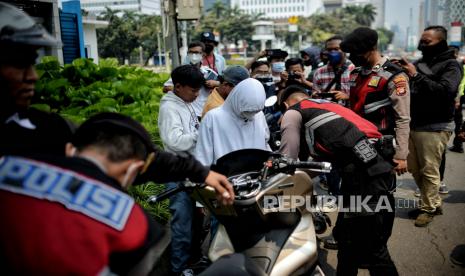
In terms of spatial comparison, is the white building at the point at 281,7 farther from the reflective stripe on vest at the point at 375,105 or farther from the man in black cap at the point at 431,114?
the reflective stripe on vest at the point at 375,105

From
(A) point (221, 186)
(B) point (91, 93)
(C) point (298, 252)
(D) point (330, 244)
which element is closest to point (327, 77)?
(D) point (330, 244)

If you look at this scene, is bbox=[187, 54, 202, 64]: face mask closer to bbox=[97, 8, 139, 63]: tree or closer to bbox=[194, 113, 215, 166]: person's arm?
bbox=[194, 113, 215, 166]: person's arm

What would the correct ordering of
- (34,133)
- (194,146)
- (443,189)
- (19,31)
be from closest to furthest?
(19,31) → (34,133) → (194,146) → (443,189)

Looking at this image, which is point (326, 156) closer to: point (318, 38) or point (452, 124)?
point (452, 124)

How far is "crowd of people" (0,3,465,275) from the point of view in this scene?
1001 mm

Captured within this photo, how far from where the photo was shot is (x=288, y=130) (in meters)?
2.72

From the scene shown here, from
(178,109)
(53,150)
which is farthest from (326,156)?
(53,150)

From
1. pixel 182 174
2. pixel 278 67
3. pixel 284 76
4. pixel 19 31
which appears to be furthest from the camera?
pixel 278 67

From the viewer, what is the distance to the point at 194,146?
3.11m

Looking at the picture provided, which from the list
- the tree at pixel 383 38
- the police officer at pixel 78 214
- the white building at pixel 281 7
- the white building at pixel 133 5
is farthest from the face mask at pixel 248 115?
the white building at pixel 281 7

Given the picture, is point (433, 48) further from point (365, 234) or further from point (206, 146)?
point (206, 146)

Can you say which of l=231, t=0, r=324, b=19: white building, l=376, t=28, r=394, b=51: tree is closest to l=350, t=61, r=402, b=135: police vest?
l=376, t=28, r=394, b=51: tree

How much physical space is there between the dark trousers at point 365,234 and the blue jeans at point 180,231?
1.16m

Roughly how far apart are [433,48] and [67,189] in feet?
13.1
